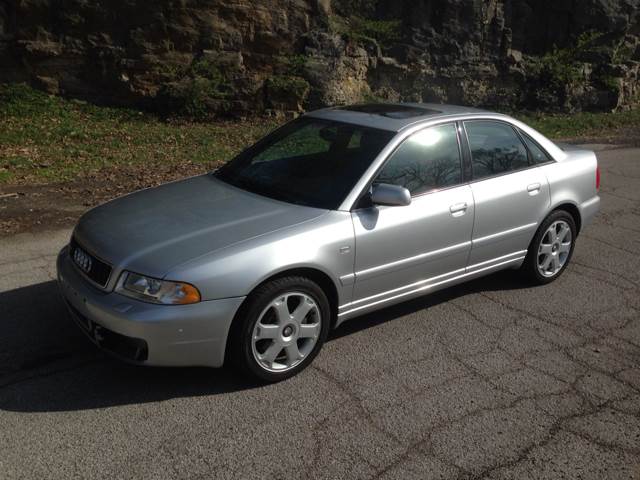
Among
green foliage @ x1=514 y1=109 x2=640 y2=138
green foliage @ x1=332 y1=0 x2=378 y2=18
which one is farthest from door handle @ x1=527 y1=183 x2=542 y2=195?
green foliage @ x1=332 y1=0 x2=378 y2=18

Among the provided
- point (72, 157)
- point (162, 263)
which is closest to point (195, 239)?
point (162, 263)

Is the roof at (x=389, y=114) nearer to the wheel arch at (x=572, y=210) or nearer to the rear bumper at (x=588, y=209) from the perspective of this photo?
the wheel arch at (x=572, y=210)

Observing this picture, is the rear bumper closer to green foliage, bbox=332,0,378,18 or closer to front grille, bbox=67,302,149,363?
front grille, bbox=67,302,149,363

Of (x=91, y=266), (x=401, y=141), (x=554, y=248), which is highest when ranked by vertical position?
(x=401, y=141)

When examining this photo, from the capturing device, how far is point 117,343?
3785 millimetres

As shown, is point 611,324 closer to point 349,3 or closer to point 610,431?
point 610,431

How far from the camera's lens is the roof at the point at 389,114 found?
4.89 m

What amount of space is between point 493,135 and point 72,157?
6.61 m

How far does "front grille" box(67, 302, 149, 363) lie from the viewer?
366 cm

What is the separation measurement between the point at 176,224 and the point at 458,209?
6.51ft

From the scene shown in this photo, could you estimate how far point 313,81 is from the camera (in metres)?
14.1

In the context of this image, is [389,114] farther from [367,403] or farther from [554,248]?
[367,403]

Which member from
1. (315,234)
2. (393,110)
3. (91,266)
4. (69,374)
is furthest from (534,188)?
(69,374)

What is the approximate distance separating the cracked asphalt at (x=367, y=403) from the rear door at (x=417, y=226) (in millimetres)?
406
